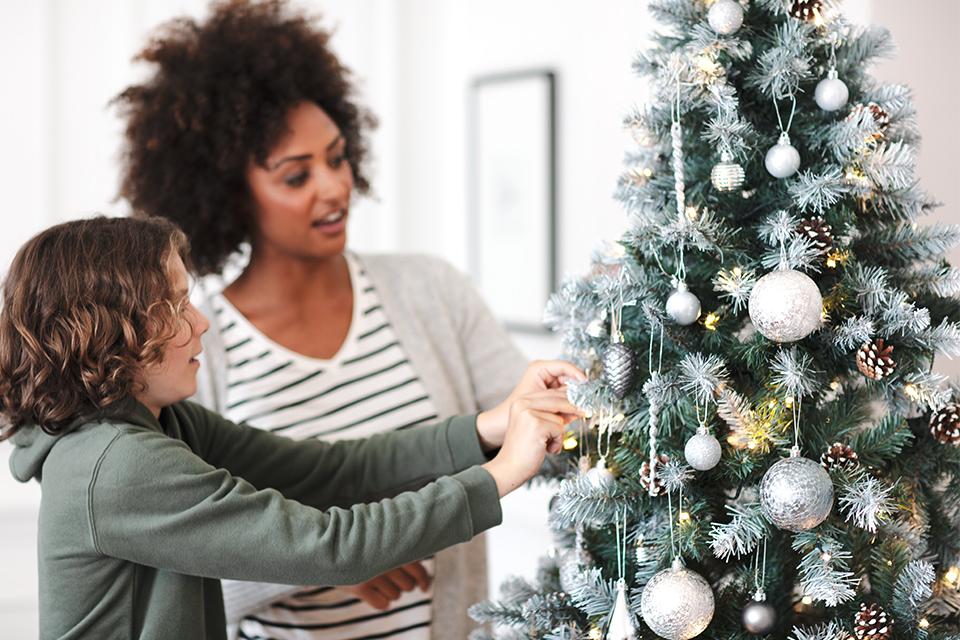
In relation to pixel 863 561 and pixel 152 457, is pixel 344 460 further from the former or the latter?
pixel 863 561

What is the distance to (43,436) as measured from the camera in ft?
3.83

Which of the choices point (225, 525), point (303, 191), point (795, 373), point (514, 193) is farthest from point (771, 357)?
point (514, 193)

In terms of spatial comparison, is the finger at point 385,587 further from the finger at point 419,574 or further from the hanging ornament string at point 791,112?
the hanging ornament string at point 791,112

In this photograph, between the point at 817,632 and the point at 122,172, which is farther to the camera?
the point at 122,172

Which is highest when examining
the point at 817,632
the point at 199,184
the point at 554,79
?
the point at 554,79

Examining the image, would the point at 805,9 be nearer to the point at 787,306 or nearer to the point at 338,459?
the point at 787,306

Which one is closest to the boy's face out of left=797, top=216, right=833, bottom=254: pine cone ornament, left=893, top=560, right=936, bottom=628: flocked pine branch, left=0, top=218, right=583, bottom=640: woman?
left=0, top=218, right=583, bottom=640: woman

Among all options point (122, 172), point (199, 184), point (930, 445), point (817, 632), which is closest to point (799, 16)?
point (930, 445)

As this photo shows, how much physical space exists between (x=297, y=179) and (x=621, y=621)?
3.11 ft

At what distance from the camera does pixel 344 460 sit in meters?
1.45

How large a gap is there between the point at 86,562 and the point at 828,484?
0.79 meters

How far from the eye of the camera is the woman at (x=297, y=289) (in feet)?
5.41

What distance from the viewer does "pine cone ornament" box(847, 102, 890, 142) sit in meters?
1.06

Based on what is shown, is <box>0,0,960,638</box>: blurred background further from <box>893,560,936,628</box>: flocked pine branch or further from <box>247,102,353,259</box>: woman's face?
<box>893,560,936,628</box>: flocked pine branch
